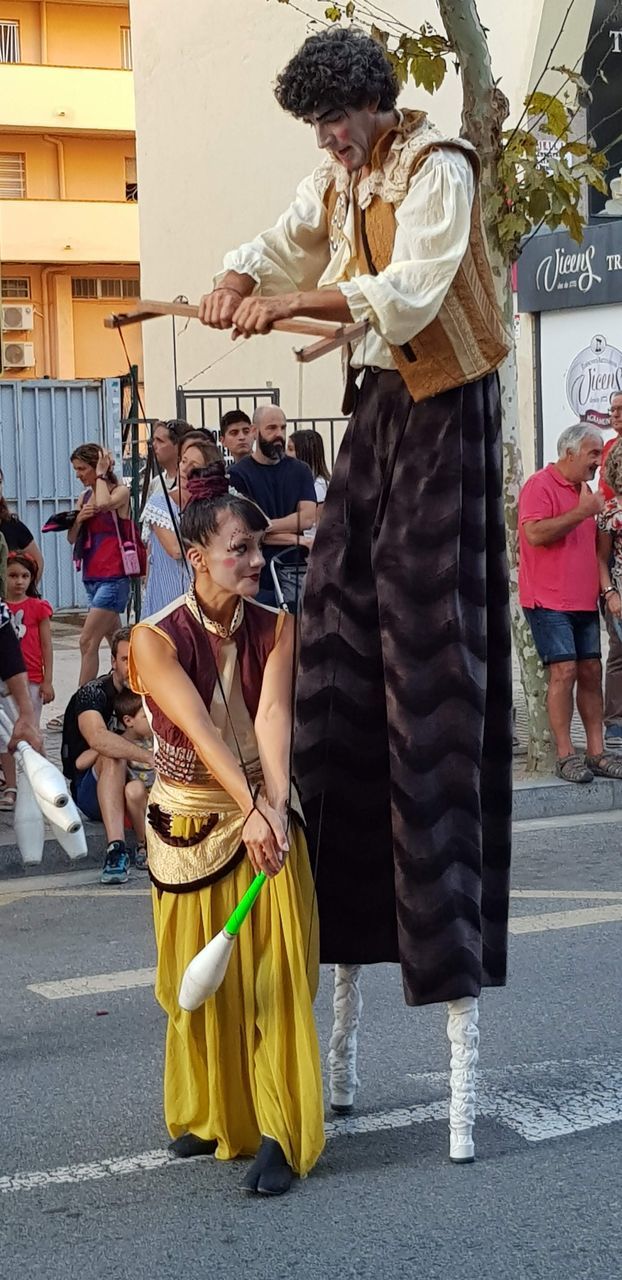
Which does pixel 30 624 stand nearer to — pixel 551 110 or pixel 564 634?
pixel 564 634

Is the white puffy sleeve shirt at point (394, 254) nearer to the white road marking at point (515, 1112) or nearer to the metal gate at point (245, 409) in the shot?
the white road marking at point (515, 1112)

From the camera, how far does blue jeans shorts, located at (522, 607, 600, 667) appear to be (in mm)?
9594

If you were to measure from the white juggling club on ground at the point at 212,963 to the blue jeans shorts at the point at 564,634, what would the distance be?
5.78 meters

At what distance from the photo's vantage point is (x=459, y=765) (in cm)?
414

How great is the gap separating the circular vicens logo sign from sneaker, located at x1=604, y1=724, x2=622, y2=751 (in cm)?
735

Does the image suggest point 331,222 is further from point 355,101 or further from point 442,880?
point 442,880

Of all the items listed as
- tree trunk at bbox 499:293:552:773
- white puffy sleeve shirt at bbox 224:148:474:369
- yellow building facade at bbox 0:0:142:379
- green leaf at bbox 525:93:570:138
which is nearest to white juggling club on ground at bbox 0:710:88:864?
white puffy sleeve shirt at bbox 224:148:474:369

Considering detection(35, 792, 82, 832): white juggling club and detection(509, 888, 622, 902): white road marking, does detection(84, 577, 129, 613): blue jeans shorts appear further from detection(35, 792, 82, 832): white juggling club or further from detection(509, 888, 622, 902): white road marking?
detection(35, 792, 82, 832): white juggling club

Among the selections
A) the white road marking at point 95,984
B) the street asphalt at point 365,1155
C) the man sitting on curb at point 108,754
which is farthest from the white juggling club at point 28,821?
the man sitting on curb at point 108,754

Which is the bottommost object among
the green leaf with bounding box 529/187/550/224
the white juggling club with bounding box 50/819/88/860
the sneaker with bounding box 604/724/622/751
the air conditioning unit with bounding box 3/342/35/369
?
the sneaker with bounding box 604/724/622/751

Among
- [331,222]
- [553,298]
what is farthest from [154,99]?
[331,222]

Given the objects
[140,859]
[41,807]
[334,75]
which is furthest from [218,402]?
[334,75]

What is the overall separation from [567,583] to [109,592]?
332cm

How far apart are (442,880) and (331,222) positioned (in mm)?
1523
